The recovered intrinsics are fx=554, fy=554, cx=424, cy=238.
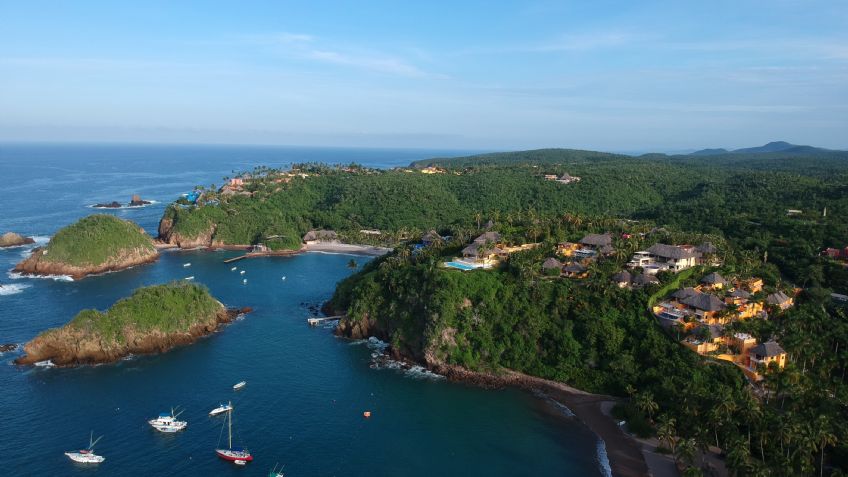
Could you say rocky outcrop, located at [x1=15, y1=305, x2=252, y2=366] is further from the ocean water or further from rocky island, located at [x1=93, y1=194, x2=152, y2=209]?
rocky island, located at [x1=93, y1=194, x2=152, y2=209]

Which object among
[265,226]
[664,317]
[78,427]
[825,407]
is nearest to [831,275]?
[664,317]

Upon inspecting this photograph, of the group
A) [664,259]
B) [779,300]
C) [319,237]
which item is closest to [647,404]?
[779,300]

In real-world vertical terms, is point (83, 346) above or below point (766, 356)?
below

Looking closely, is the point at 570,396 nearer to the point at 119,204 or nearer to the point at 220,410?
the point at 220,410

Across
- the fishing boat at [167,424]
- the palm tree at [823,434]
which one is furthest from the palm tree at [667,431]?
the fishing boat at [167,424]

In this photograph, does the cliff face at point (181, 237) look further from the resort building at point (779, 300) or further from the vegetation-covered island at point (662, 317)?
the resort building at point (779, 300)

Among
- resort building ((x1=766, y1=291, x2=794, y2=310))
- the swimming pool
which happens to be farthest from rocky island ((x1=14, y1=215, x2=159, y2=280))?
resort building ((x1=766, y1=291, x2=794, y2=310))

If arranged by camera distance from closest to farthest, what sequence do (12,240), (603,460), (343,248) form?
(603,460)
(12,240)
(343,248)
